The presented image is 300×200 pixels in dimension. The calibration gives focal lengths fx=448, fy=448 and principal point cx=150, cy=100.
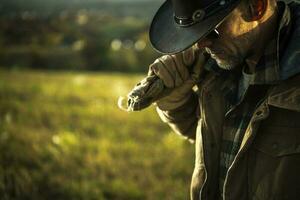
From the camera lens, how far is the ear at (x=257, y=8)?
79.7 inches

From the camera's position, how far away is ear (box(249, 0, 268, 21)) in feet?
6.64

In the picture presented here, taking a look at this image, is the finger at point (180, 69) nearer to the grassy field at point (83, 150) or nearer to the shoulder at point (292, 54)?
the shoulder at point (292, 54)

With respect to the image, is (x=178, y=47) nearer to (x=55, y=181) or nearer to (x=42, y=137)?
(x=55, y=181)

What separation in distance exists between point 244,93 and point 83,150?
378 centimetres

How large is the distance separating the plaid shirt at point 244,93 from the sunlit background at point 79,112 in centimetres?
238

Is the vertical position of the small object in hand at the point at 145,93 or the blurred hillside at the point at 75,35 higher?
the blurred hillside at the point at 75,35

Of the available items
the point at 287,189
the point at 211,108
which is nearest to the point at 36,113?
the point at 211,108

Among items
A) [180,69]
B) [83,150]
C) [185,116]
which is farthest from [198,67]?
[83,150]

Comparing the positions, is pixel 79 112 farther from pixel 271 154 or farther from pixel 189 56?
pixel 271 154

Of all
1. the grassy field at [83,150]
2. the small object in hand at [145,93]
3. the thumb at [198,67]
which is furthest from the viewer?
the grassy field at [83,150]

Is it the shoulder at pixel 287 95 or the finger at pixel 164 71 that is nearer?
the shoulder at pixel 287 95

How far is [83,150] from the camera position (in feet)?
18.5


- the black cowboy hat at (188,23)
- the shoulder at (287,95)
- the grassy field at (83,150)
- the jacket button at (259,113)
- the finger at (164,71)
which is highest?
the black cowboy hat at (188,23)

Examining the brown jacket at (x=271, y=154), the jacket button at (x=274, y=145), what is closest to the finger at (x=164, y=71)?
the brown jacket at (x=271, y=154)
